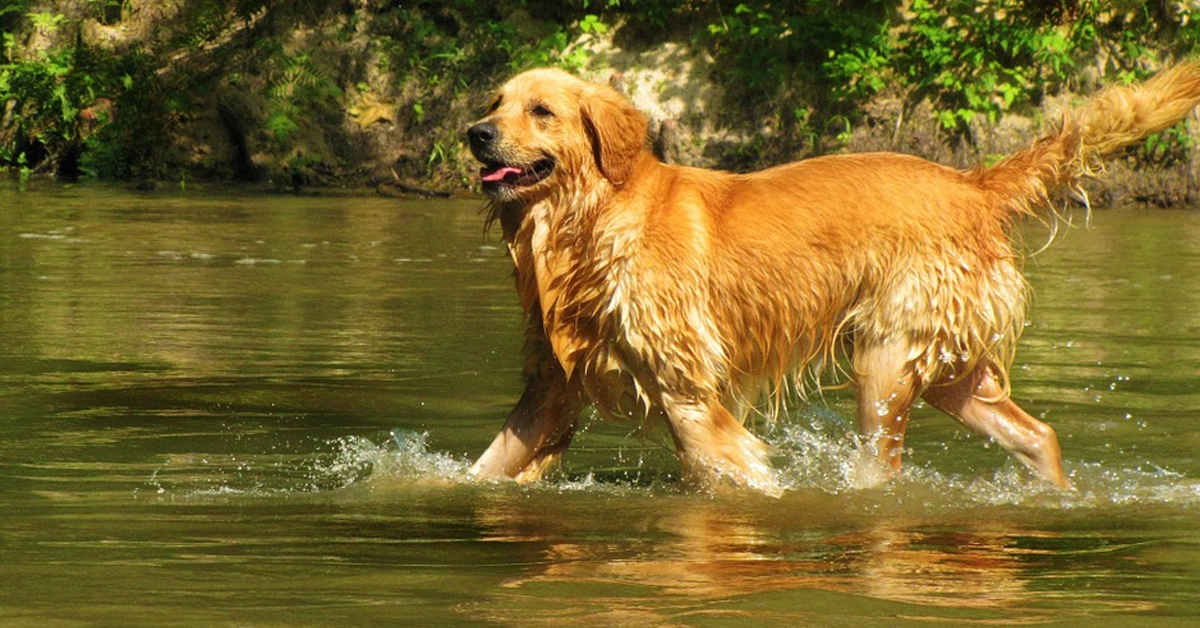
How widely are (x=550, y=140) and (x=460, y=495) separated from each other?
1.30 meters

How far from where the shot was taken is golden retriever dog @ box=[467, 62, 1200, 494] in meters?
5.98

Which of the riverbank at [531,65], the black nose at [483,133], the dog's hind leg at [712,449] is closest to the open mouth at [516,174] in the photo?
the black nose at [483,133]

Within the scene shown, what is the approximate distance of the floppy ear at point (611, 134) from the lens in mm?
6035

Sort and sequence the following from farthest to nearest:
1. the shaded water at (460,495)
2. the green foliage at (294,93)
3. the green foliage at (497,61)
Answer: the green foliage at (294,93) → the green foliage at (497,61) → the shaded water at (460,495)

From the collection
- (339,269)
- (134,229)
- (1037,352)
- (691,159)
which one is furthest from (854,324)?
(691,159)

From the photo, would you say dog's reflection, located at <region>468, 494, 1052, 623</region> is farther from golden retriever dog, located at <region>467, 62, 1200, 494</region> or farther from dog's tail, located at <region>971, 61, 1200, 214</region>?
dog's tail, located at <region>971, 61, 1200, 214</region>

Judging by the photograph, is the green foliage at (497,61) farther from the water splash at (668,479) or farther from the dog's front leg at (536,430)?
the dog's front leg at (536,430)

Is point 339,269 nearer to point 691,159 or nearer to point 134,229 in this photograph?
point 134,229

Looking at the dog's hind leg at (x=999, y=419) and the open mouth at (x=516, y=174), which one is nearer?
the open mouth at (x=516, y=174)

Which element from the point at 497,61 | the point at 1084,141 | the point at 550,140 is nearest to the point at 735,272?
the point at 550,140

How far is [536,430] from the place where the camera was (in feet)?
20.8

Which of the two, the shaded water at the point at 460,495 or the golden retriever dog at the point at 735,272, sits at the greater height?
the golden retriever dog at the point at 735,272

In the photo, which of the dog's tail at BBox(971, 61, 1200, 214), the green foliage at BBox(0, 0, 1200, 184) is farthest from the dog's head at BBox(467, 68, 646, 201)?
the green foliage at BBox(0, 0, 1200, 184)

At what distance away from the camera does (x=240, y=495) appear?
583 centimetres
